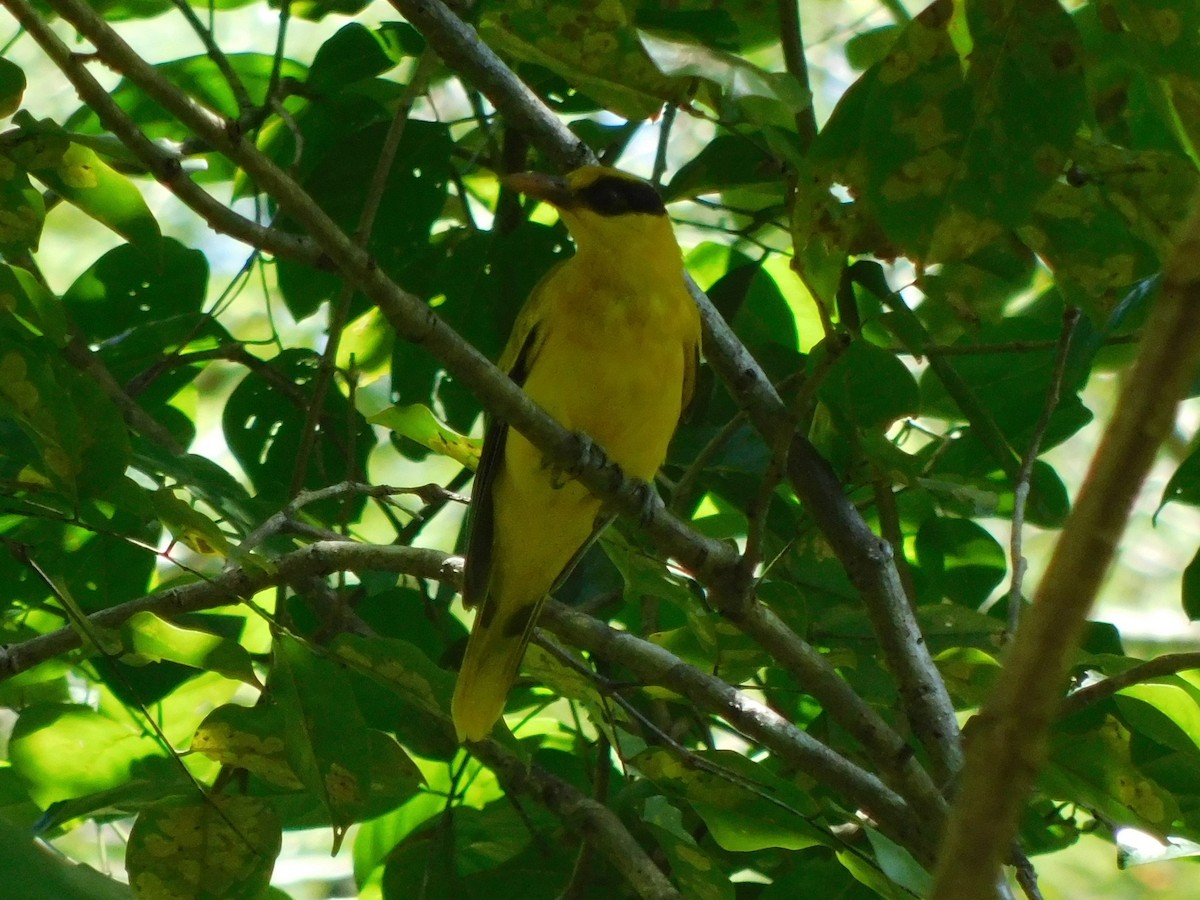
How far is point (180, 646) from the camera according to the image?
193 centimetres

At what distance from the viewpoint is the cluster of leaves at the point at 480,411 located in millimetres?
1597

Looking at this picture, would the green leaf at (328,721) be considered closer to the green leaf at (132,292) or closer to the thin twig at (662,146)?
the green leaf at (132,292)

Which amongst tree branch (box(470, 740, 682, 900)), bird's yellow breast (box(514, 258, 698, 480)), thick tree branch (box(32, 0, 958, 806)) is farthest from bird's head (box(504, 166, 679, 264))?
tree branch (box(470, 740, 682, 900))

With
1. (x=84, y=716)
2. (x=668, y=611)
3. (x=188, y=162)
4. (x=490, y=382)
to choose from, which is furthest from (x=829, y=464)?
(x=188, y=162)

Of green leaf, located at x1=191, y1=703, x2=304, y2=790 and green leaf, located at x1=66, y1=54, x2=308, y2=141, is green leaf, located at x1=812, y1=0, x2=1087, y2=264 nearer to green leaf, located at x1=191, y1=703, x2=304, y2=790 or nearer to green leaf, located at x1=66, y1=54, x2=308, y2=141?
green leaf, located at x1=191, y1=703, x2=304, y2=790

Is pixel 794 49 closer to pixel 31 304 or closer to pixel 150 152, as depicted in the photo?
pixel 150 152

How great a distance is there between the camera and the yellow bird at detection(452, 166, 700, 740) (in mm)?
3062

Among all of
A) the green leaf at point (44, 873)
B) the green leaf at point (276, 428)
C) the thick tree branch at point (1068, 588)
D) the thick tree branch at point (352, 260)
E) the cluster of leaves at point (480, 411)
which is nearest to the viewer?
the green leaf at point (44, 873)

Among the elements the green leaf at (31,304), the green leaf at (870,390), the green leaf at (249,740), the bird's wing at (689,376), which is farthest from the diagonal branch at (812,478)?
the green leaf at (249,740)

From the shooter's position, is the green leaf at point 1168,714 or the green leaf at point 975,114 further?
the green leaf at point 1168,714

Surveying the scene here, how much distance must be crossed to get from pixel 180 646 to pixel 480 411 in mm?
1632

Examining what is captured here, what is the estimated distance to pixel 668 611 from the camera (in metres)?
3.21

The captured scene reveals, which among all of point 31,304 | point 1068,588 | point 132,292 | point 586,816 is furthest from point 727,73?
point 132,292

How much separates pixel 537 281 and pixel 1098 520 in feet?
9.10
